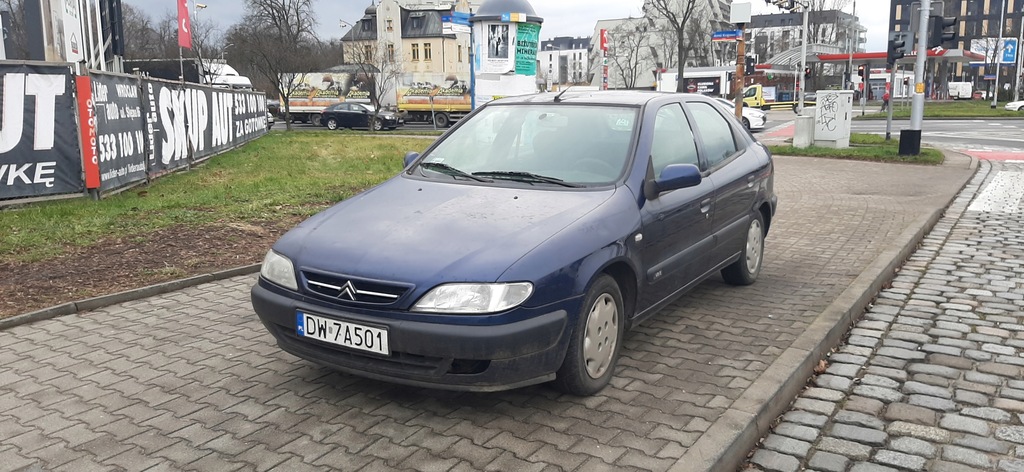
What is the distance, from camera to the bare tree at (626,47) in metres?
88.2

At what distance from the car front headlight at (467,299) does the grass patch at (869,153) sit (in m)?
15.9

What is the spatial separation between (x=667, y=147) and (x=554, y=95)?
94 centimetres

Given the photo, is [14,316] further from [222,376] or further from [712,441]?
[712,441]

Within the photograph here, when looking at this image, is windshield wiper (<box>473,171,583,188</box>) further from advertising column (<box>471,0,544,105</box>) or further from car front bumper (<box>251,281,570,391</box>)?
advertising column (<box>471,0,544,105</box>)

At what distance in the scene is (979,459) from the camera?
3559mm

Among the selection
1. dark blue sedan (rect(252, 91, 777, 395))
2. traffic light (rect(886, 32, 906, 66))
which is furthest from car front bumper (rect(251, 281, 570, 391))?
traffic light (rect(886, 32, 906, 66))

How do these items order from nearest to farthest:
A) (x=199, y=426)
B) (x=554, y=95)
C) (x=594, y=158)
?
(x=199, y=426) → (x=594, y=158) → (x=554, y=95)

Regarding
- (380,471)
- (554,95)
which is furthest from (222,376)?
(554,95)

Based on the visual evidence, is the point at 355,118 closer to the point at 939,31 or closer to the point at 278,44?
the point at 278,44

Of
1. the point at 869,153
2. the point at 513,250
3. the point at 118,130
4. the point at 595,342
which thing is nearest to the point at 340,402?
the point at 513,250

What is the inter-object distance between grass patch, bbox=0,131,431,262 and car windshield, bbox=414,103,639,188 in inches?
169

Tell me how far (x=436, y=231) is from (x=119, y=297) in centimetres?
332

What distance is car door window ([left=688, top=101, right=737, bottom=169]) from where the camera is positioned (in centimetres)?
576

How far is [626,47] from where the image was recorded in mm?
91000
